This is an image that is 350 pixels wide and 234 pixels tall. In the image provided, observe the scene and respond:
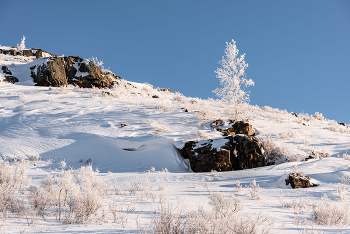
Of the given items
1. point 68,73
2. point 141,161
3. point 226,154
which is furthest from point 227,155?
point 68,73

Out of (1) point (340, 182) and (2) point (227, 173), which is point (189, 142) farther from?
(1) point (340, 182)

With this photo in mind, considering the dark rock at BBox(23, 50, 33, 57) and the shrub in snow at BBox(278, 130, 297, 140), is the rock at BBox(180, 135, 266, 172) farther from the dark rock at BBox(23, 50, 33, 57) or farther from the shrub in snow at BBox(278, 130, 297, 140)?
the dark rock at BBox(23, 50, 33, 57)

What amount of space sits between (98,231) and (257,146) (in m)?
7.41

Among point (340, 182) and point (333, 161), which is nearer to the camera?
point (340, 182)

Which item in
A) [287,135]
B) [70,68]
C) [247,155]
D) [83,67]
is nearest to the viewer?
[247,155]

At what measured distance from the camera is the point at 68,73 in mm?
19562

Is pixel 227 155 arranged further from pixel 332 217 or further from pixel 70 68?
pixel 70 68

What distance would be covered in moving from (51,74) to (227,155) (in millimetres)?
17411

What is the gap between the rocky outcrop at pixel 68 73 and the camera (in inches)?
728

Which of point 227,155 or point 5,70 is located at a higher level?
point 5,70

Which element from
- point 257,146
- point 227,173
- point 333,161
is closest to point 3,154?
point 227,173

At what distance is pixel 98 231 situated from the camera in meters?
2.80

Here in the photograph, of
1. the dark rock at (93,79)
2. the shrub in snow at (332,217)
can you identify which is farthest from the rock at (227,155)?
the dark rock at (93,79)

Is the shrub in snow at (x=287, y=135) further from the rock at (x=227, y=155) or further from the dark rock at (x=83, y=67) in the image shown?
the dark rock at (x=83, y=67)
